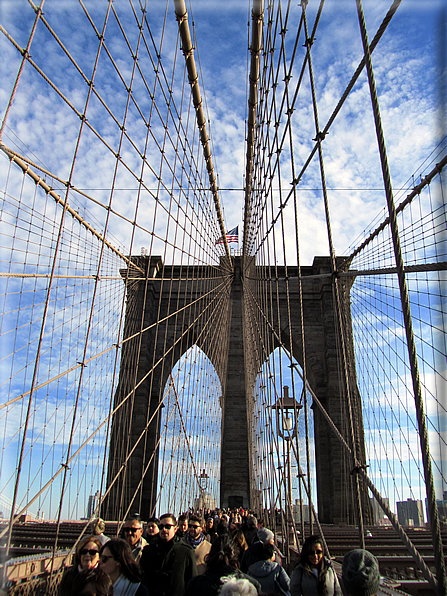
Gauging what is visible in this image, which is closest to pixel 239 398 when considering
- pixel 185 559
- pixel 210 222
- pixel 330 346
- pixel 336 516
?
pixel 330 346

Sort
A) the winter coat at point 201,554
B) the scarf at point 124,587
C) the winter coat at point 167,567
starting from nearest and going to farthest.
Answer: the scarf at point 124,587 < the winter coat at point 167,567 < the winter coat at point 201,554

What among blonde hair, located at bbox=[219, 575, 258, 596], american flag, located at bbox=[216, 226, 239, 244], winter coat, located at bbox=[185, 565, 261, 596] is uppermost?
american flag, located at bbox=[216, 226, 239, 244]

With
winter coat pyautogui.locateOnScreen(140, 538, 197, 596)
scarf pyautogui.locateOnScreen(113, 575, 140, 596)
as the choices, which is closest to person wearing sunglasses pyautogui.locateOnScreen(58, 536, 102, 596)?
scarf pyautogui.locateOnScreen(113, 575, 140, 596)

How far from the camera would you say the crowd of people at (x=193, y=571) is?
1298 mm

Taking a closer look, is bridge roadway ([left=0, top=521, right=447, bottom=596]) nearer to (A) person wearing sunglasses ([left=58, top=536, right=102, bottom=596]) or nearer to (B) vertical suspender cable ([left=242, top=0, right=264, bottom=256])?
(A) person wearing sunglasses ([left=58, top=536, right=102, bottom=596])

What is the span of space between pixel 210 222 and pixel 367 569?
518 inches

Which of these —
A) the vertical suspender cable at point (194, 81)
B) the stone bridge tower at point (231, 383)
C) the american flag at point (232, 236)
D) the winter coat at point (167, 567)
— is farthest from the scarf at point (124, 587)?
the american flag at point (232, 236)

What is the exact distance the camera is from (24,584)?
2.99m

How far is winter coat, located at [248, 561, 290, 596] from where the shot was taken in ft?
7.18

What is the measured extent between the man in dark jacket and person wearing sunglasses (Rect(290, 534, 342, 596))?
1.85ft

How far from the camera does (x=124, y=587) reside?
1.73 meters

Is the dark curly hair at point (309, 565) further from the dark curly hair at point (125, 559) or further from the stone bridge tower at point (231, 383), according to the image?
the stone bridge tower at point (231, 383)

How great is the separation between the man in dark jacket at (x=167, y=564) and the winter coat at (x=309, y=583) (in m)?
0.56

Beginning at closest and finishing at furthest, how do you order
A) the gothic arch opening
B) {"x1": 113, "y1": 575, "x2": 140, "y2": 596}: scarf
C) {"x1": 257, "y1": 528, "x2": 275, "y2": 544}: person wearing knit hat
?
{"x1": 113, "y1": 575, "x2": 140, "y2": 596}: scarf < {"x1": 257, "y1": 528, "x2": 275, "y2": 544}: person wearing knit hat < the gothic arch opening
